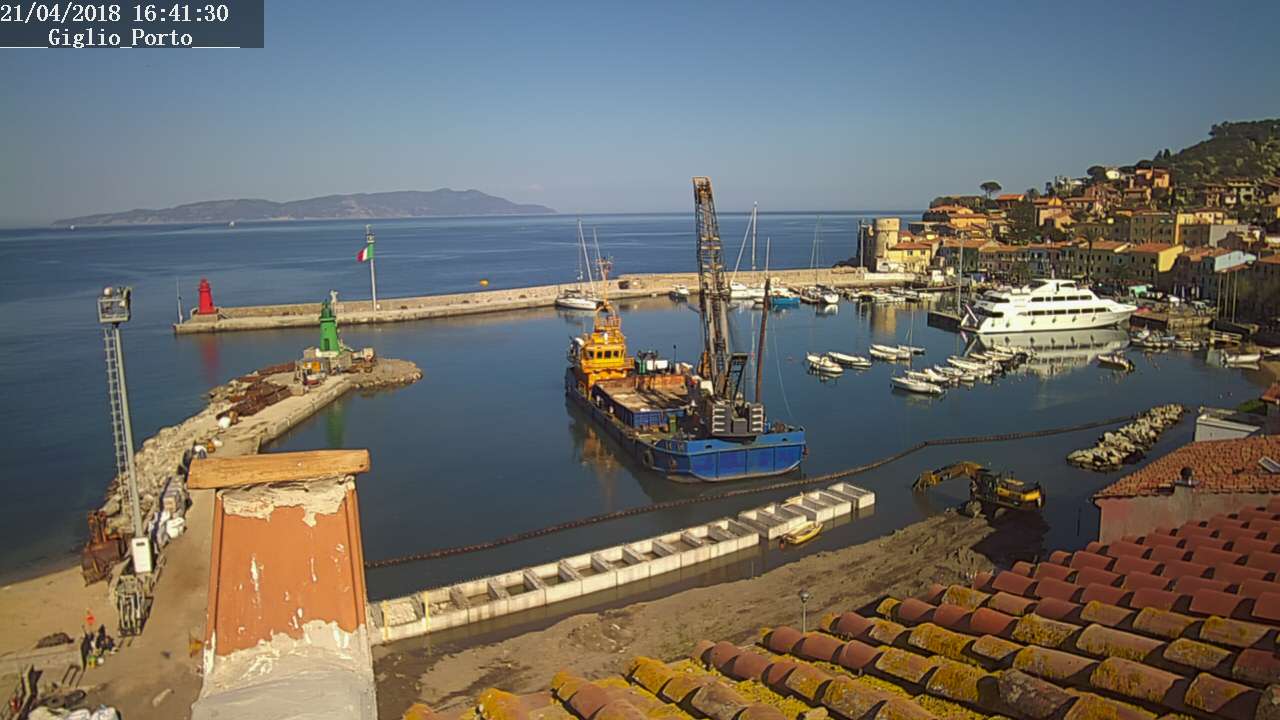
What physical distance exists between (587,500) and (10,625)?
7.81 metres

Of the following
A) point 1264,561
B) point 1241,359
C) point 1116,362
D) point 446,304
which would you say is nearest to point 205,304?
point 446,304

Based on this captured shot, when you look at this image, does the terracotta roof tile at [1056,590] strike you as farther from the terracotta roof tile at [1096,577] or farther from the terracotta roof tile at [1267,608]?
the terracotta roof tile at [1267,608]

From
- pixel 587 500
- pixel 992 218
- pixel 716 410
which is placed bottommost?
pixel 587 500

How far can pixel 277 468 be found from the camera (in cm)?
257

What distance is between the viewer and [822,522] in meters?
12.5

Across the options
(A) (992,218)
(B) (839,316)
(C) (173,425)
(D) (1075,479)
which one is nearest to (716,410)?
(D) (1075,479)

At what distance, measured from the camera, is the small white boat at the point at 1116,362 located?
82.6ft

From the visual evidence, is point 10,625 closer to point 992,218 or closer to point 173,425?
point 173,425

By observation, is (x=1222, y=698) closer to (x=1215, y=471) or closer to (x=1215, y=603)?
(x=1215, y=603)

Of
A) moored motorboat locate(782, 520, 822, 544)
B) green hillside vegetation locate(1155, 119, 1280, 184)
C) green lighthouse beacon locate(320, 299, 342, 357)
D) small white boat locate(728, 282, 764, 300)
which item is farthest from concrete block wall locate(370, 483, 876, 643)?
green hillside vegetation locate(1155, 119, 1280, 184)

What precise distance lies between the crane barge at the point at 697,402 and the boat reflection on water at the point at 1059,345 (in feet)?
38.5

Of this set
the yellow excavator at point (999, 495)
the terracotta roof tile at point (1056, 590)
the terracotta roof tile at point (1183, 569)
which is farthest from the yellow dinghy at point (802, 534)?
the terracotta roof tile at point (1056, 590)

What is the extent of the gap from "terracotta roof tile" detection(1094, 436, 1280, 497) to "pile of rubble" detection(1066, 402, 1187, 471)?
6.85 m

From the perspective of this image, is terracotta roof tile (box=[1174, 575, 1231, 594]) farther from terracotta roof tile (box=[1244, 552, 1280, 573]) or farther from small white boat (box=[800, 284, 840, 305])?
small white boat (box=[800, 284, 840, 305])
